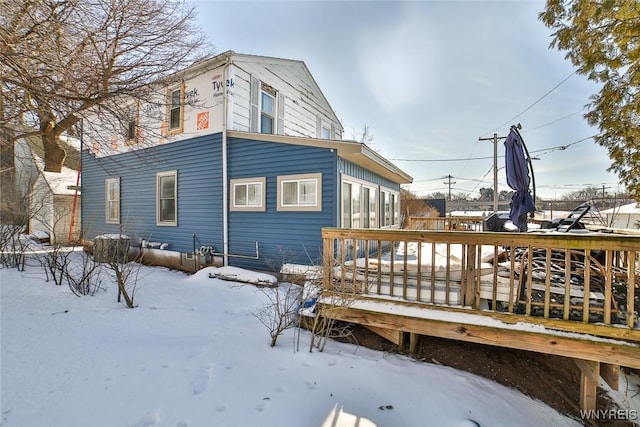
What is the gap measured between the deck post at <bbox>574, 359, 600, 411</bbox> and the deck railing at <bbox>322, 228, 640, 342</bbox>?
411 millimetres

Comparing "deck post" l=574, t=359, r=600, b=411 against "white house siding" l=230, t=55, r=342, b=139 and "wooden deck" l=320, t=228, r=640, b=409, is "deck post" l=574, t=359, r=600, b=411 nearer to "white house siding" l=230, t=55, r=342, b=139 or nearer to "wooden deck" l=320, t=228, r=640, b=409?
"wooden deck" l=320, t=228, r=640, b=409

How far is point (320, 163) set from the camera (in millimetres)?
5969

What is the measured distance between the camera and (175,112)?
8.27 m

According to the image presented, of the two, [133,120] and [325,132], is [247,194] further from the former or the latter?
[325,132]

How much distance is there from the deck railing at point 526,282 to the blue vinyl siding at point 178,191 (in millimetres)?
4628

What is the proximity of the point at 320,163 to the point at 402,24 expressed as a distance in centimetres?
467

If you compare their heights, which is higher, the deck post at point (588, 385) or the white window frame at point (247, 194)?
the white window frame at point (247, 194)

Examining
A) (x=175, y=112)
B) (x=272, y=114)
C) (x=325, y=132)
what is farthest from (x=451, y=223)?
(x=175, y=112)

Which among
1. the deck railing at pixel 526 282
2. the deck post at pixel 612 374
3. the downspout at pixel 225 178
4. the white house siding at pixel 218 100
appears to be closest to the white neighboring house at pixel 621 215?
the deck railing at pixel 526 282

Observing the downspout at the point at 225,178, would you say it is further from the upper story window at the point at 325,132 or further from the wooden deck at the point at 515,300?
the upper story window at the point at 325,132

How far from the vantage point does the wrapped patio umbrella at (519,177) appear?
4.02 m

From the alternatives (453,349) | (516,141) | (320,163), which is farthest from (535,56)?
(453,349)

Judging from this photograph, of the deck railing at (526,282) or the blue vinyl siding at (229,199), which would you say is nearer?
the deck railing at (526,282)

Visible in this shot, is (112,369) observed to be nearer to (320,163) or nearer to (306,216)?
(306,216)
